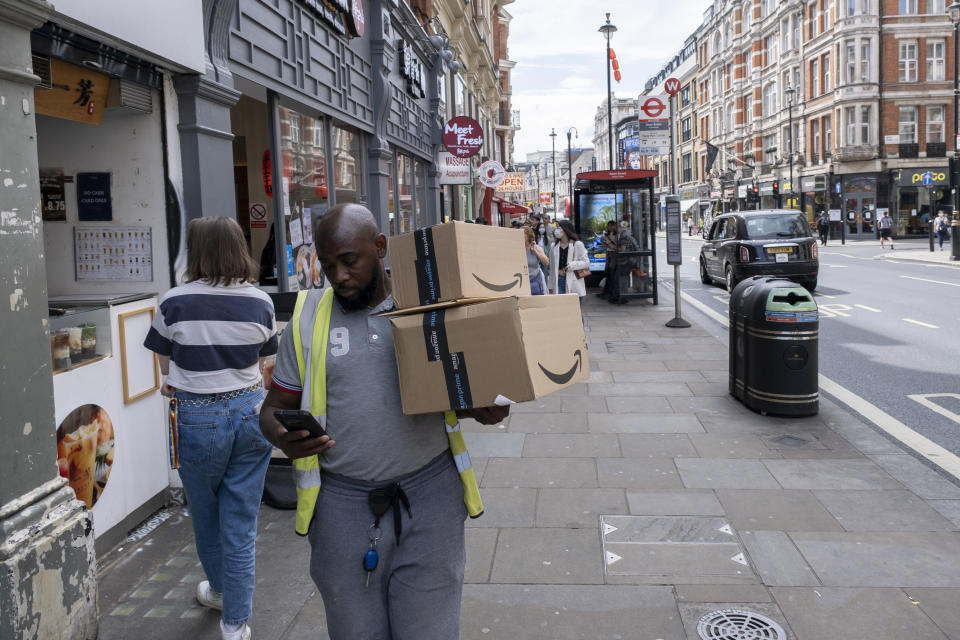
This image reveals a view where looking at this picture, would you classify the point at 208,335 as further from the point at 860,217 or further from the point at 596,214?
the point at 860,217

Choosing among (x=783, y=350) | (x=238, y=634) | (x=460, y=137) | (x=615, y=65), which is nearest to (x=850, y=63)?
(x=615, y=65)

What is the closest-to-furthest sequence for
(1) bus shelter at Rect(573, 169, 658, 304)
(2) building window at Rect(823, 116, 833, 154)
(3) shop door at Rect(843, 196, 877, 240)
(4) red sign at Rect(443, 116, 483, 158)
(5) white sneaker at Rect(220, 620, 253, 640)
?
(5) white sneaker at Rect(220, 620, 253, 640), (1) bus shelter at Rect(573, 169, 658, 304), (4) red sign at Rect(443, 116, 483, 158), (3) shop door at Rect(843, 196, 877, 240), (2) building window at Rect(823, 116, 833, 154)

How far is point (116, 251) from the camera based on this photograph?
5312 millimetres

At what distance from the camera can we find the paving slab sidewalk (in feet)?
12.1

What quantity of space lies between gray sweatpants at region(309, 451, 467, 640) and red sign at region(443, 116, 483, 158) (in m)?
16.4

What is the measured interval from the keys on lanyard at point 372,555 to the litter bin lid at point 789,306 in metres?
5.62

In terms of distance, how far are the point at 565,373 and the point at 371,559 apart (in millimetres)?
774

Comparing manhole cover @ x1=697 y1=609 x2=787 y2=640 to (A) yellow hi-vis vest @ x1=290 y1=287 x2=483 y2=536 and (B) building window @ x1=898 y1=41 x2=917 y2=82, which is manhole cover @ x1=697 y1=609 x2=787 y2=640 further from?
(B) building window @ x1=898 y1=41 x2=917 y2=82

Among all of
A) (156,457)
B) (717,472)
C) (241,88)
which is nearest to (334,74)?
(241,88)

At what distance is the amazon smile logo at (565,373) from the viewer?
2.26m

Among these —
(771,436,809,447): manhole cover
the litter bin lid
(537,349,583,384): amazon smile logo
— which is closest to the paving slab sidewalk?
(771,436,809,447): manhole cover

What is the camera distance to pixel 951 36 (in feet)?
148

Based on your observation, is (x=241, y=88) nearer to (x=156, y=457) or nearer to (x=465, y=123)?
(x=156, y=457)

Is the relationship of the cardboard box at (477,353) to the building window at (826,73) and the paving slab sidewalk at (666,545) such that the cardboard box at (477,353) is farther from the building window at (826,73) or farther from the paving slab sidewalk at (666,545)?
the building window at (826,73)
